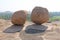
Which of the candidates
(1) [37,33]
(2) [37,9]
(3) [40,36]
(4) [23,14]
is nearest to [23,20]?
(4) [23,14]

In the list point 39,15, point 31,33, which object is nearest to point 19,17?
point 39,15

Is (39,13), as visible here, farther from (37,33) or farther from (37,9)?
(37,33)

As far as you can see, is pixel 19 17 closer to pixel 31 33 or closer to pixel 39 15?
pixel 39 15

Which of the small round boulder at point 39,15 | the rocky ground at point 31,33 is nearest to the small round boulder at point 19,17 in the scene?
the rocky ground at point 31,33

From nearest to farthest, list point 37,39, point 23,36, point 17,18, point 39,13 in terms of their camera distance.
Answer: point 37,39
point 23,36
point 39,13
point 17,18

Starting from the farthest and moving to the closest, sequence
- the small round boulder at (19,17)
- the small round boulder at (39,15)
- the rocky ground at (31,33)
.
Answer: the small round boulder at (19,17), the small round boulder at (39,15), the rocky ground at (31,33)

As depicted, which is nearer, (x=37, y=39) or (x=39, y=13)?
(x=37, y=39)

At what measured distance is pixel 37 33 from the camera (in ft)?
19.4

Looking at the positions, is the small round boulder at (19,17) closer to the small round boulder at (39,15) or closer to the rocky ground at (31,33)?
the rocky ground at (31,33)

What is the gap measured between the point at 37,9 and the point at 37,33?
3.61 feet

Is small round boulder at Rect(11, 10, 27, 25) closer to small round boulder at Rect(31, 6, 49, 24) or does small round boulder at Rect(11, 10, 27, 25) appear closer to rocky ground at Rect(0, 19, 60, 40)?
rocky ground at Rect(0, 19, 60, 40)

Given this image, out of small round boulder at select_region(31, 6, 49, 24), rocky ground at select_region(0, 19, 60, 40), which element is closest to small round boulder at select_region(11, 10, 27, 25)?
rocky ground at select_region(0, 19, 60, 40)

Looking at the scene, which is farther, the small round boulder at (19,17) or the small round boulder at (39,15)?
the small round boulder at (19,17)

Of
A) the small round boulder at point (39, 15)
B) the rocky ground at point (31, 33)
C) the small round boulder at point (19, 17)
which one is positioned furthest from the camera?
the small round boulder at point (19, 17)
